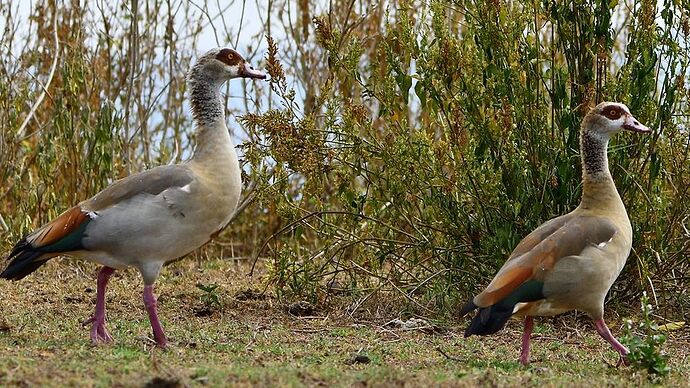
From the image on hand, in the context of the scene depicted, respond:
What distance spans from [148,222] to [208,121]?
0.86m

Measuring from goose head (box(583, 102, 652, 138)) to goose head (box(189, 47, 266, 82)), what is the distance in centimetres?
212

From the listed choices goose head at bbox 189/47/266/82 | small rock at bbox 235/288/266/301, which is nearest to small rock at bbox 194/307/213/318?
small rock at bbox 235/288/266/301

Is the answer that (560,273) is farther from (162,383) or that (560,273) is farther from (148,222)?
(162,383)

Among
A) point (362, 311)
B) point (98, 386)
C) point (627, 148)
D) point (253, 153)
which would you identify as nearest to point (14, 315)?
point (253, 153)

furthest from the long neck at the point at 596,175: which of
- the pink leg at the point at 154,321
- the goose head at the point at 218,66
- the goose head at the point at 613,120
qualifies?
the pink leg at the point at 154,321

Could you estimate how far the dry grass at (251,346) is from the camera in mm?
5398

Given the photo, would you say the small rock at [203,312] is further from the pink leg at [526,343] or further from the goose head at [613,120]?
the goose head at [613,120]

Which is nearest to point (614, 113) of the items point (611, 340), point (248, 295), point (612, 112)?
point (612, 112)

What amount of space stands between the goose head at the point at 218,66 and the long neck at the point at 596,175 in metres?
2.09

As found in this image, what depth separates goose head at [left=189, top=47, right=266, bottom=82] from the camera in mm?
7336

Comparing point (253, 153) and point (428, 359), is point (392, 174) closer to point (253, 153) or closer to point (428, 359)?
point (253, 153)

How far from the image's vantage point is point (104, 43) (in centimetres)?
1163

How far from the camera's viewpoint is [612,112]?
7.09 metres

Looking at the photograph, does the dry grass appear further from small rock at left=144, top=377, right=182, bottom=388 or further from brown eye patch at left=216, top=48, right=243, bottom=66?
brown eye patch at left=216, top=48, right=243, bottom=66
